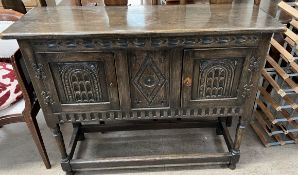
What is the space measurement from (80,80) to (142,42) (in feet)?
1.15

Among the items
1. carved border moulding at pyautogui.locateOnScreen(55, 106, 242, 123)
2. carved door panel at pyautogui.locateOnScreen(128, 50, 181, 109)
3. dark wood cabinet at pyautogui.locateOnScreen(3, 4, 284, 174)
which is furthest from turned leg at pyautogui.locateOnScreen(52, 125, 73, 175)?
carved door panel at pyautogui.locateOnScreen(128, 50, 181, 109)

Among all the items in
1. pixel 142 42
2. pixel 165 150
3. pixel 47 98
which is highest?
pixel 142 42

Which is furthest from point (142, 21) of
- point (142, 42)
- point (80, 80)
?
point (80, 80)

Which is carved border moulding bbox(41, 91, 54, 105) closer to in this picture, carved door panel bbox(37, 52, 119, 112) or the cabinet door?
carved door panel bbox(37, 52, 119, 112)

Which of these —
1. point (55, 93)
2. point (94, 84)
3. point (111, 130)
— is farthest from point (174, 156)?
point (55, 93)

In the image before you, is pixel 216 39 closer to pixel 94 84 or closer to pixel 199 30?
pixel 199 30

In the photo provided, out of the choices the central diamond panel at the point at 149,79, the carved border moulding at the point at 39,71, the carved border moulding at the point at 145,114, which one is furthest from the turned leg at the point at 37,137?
the central diamond panel at the point at 149,79

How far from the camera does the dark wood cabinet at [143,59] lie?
1.05m

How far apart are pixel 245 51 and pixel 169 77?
0.36 m

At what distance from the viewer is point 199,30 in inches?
40.1

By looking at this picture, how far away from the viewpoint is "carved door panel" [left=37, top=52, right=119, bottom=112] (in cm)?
111

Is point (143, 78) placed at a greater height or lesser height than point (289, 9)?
lesser

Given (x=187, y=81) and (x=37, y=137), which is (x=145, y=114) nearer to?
(x=187, y=81)

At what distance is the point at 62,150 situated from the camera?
1.42m
